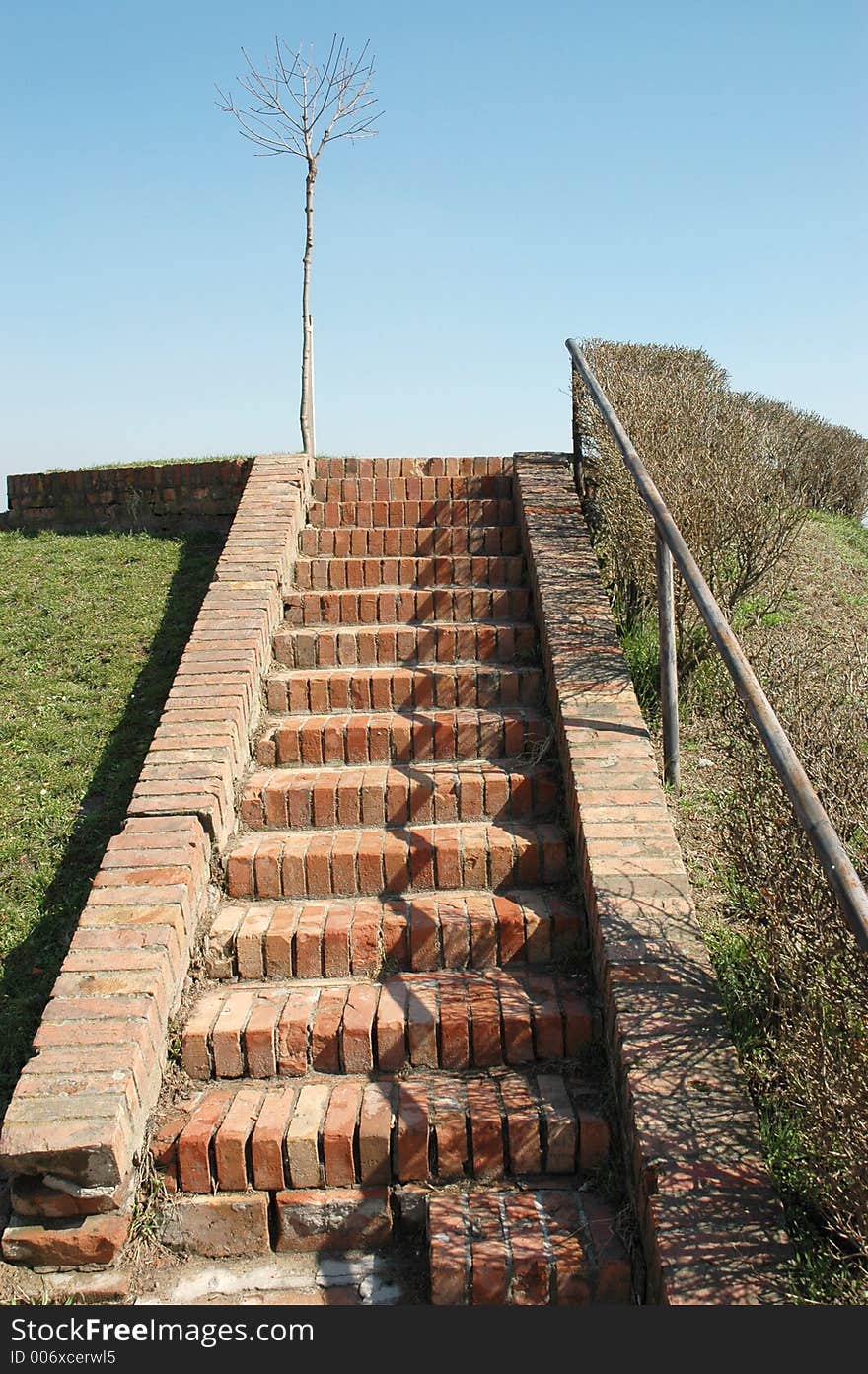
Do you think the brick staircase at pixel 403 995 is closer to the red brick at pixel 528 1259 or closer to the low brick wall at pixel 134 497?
the red brick at pixel 528 1259

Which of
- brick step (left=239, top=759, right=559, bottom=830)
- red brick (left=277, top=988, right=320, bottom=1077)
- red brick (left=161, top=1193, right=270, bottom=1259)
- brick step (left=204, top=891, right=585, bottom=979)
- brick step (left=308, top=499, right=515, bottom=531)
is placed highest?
brick step (left=308, top=499, right=515, bottom=531)

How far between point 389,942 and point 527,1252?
43.4 inches

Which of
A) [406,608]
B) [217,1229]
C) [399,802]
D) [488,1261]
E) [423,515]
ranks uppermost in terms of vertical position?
[423,515]

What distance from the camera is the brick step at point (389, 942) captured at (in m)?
3.34

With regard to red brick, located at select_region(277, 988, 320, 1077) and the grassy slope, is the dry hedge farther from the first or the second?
red brick, located at select_region(277, 988, 320, 1077)

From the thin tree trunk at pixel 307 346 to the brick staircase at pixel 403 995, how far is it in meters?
3.16

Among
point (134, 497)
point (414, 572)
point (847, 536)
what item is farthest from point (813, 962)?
point (847, 536)

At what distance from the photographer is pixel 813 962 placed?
7.86ft

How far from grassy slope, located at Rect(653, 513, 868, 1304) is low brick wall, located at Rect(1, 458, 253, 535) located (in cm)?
339

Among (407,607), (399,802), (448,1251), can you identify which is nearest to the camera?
(448,1251)

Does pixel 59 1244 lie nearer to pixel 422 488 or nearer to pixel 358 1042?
pixel 358 1042

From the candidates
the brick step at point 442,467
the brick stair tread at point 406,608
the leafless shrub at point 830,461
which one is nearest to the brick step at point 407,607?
the brick stair tread at point 406,608

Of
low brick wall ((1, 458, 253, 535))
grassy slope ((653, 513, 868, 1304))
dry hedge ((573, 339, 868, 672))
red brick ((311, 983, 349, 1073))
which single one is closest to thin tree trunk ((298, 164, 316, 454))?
low brick wall ((1, 458, 253, 535))

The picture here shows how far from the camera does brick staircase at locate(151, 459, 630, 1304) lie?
8.89ft
